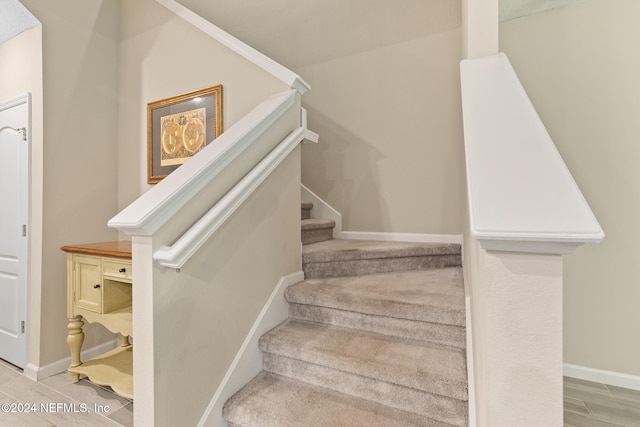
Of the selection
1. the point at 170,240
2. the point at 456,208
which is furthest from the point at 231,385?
the point at 456,208

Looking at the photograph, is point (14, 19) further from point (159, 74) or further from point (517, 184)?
point (517, 184)

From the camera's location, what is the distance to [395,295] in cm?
157

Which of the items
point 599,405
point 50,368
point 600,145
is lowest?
point 599,405

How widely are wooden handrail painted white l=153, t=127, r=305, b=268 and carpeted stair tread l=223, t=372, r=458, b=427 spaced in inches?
28.3

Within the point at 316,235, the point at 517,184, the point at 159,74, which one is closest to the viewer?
the point at 517,184

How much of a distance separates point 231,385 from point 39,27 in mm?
2717

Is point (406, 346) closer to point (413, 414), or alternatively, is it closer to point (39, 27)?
point (413, 414)

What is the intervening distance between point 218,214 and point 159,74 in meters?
1.80

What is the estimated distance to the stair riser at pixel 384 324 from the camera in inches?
55.0

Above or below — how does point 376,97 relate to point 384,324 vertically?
above

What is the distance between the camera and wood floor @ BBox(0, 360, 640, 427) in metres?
1.64

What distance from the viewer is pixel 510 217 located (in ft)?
1.96

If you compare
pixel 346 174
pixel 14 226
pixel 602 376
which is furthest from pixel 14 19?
pixel 602 376

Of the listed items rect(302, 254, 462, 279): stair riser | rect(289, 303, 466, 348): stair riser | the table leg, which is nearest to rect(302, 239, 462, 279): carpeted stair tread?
rect(302, 254, 462, 279): stair riser
